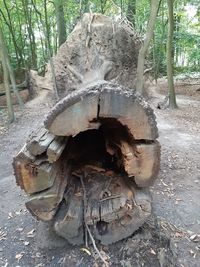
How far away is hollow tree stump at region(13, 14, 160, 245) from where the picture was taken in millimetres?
2277

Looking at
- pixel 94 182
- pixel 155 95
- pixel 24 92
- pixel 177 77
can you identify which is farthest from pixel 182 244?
pixel 177 77

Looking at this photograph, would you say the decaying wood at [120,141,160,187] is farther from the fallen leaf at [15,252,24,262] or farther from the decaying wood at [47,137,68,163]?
the fallen leaf at [15,252,24,262]

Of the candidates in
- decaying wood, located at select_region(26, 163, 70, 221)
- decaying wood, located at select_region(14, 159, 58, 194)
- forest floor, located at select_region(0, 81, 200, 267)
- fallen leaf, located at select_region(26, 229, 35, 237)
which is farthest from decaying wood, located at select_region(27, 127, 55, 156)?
fallen leaf, located at select_region(26, 229, 35, 237)

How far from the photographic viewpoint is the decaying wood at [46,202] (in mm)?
2533

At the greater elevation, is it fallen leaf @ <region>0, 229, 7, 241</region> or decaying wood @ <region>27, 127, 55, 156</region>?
decaying wood @ <region>27, 127, 55, 156</region>

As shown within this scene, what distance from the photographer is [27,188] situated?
8.30 ft

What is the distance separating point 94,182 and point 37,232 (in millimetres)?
743

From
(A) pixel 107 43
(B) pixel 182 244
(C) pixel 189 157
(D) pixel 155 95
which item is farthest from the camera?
(D) pixel 155 95

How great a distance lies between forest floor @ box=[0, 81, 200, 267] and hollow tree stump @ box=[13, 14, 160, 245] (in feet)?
0.51

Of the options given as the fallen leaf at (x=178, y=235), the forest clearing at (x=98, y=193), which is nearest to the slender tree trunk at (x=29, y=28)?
the forest clearing at (x=98, y=193)

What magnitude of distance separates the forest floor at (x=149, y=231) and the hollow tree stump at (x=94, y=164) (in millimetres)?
156

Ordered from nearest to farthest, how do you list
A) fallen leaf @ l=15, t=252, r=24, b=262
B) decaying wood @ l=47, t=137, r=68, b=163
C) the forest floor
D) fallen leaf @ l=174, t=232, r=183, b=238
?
decaying wood @ l=47, t=137, r=68, b=163, the forest floor, fallen leaf @ l=15, t=252, r=24, b=262, fallen leaf @ l=174, t=232, r=183, b=238

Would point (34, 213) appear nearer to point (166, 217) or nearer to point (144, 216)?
point (144, 216)

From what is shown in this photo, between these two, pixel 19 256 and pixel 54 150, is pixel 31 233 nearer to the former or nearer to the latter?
pixel 19 256
